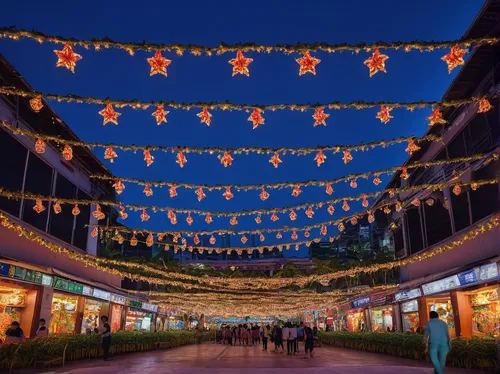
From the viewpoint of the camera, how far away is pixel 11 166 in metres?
14.6

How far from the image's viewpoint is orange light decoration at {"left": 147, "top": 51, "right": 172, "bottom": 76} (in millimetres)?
7531

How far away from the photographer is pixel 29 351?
11.4 metres

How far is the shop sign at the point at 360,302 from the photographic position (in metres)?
29.6

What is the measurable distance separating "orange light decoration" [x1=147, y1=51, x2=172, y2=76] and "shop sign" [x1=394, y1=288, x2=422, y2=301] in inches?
643

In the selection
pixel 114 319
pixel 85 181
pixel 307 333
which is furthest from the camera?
pixel 114 319

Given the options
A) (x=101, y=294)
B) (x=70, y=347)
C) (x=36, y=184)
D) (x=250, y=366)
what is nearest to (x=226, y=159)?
(x=250, y=366)

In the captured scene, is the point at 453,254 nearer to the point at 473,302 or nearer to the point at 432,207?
the point at 473,302

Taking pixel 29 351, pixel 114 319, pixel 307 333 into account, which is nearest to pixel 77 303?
pixel 114 319

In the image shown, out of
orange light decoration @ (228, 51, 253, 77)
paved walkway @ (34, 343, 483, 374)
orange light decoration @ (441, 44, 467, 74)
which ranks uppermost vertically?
orange light decoration @ (441, 44, 467, 74)

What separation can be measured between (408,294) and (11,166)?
58.1 ft

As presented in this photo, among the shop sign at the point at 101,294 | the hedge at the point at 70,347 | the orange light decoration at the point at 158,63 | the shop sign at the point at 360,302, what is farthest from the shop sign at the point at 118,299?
the orange light decoration at the point at 158,63

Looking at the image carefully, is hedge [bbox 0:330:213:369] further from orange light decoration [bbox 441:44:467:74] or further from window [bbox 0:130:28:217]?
orange light decoration [bbox 441:44:467:74]

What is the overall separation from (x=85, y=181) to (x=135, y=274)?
523 centimetres

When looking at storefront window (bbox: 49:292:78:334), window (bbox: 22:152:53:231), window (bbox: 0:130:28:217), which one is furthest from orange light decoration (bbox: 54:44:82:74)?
storefront window (bbox: 49:292:78:334)
